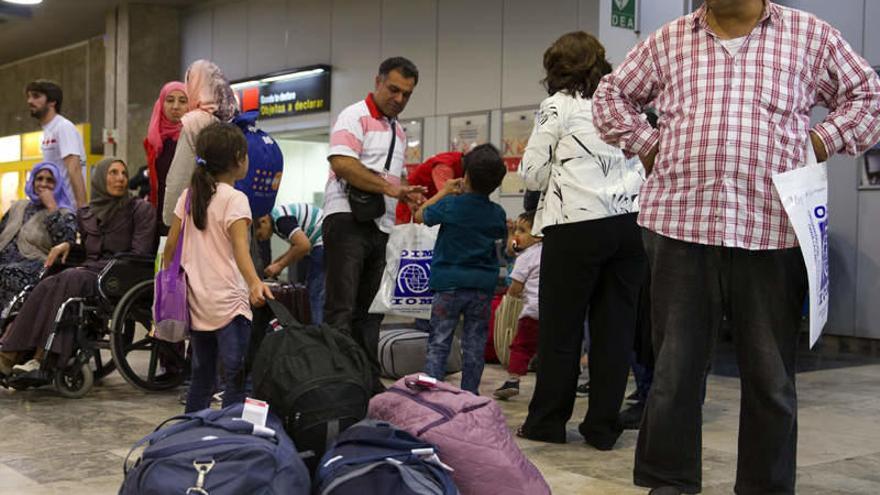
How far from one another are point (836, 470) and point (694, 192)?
1.56 meters

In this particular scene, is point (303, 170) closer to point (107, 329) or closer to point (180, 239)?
point (107, 329)

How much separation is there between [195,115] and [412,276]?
1347 millimetres

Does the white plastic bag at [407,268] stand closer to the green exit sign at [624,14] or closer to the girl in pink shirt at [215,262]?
the girl in pink shirt at [215,262]

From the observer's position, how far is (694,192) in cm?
280

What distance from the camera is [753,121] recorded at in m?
2.74

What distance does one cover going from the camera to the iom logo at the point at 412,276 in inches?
210

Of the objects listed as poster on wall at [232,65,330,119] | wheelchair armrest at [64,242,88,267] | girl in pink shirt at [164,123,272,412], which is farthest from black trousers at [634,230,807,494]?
poster on wall at [232,65,330,119]

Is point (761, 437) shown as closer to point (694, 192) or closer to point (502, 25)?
point (694, 192)

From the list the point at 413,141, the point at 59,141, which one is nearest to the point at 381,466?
the point at 59,141

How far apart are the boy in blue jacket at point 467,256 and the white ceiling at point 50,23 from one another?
11.4 m

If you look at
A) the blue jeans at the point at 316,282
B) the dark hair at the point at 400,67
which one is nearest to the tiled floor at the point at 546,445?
the blue jeans at the point at 316,282

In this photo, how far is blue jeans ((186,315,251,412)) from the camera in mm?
3896

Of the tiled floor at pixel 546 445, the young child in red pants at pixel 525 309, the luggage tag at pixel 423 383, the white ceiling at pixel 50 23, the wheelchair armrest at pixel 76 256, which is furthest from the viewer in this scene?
the white ceiling at pixel 50 23

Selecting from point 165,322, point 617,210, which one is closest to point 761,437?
point 617,210
